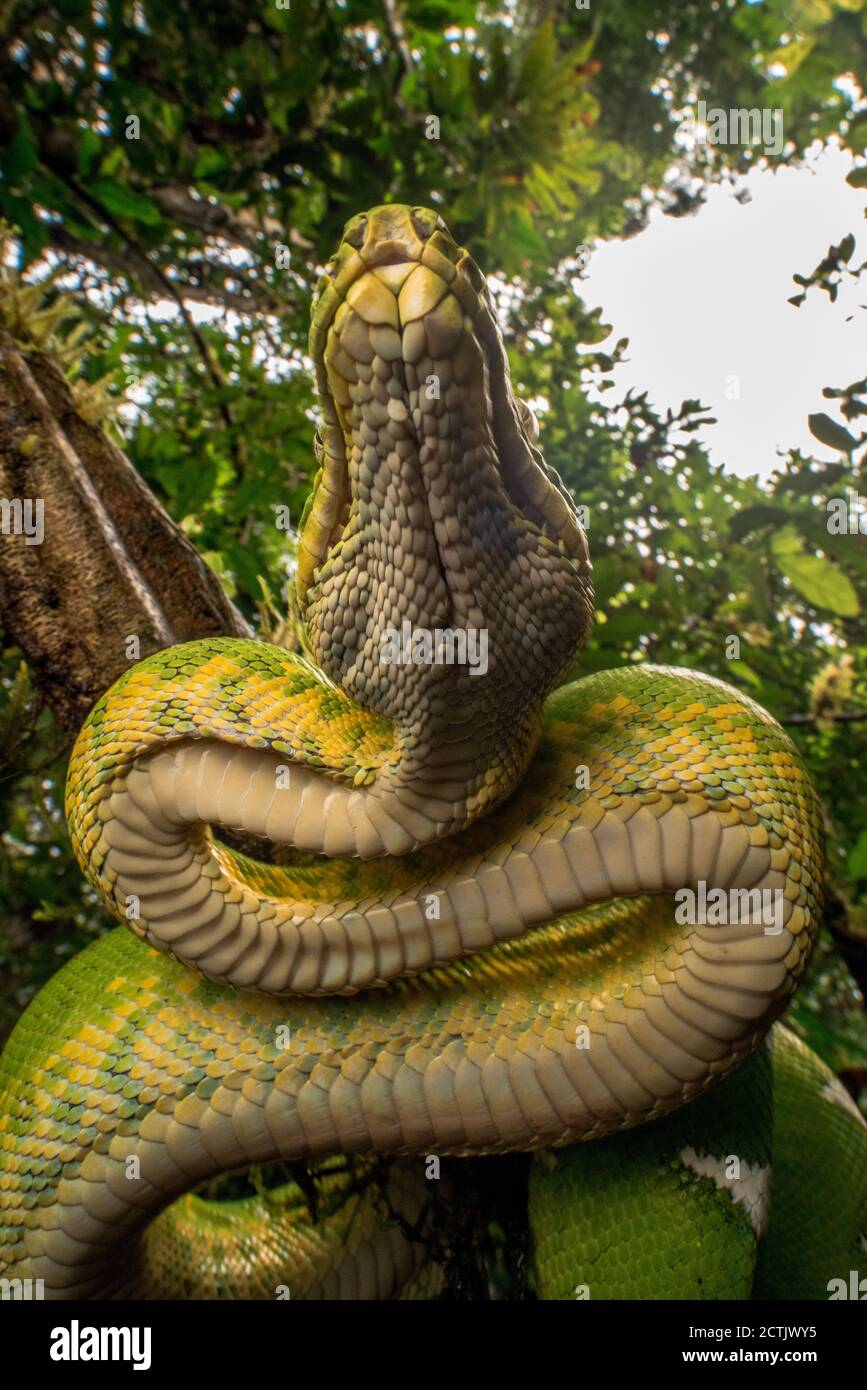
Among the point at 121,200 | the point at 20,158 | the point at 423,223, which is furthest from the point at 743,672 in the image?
the point at 20,158

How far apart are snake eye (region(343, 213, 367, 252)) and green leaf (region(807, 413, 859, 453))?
1.59 metres

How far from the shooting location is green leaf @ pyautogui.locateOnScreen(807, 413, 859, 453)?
2104 mm

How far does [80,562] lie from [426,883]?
0.99m

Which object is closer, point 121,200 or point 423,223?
point 423,223

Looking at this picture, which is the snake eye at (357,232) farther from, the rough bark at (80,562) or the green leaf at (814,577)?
the green leaf at (814,577)

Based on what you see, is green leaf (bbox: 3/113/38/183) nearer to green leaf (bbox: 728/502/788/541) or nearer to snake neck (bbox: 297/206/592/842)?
snake neck (bbox: 297/206/592/842)

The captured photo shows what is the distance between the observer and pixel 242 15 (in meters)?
2.73

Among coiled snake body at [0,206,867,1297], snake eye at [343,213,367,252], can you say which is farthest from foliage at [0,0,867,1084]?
snake eye at [343,213,367,252]

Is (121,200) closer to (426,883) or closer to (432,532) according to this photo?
(432,532)

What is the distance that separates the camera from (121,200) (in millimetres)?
2402

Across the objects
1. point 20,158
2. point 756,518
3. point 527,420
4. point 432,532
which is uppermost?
point 20,158
